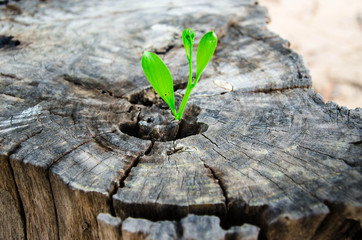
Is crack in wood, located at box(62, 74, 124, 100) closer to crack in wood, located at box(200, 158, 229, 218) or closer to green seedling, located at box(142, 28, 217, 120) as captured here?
green seedling, located at box(142, 28, 217, 120)

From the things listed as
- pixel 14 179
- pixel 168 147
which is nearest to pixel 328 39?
pixel 168 147

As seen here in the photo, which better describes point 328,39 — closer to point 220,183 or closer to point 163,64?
point 163,64

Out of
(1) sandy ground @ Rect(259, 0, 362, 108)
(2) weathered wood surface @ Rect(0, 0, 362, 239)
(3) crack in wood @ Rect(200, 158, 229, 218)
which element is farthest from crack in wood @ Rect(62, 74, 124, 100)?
(1) sandy ground @ Rect(259, 0, 362, 108)

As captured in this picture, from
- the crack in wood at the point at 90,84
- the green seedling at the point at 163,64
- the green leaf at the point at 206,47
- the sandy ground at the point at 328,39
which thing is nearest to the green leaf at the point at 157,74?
the green seedling at the point at 163,64

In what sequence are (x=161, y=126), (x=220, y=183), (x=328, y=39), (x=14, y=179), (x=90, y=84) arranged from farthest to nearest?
(x=328, y=39) < (x=90, y=84) < (x=161, y=126) < (x=14, y=179) < (x=220, y=183)

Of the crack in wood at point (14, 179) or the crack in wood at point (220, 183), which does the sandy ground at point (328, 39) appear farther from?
the crack in wood at point (14, 179)
